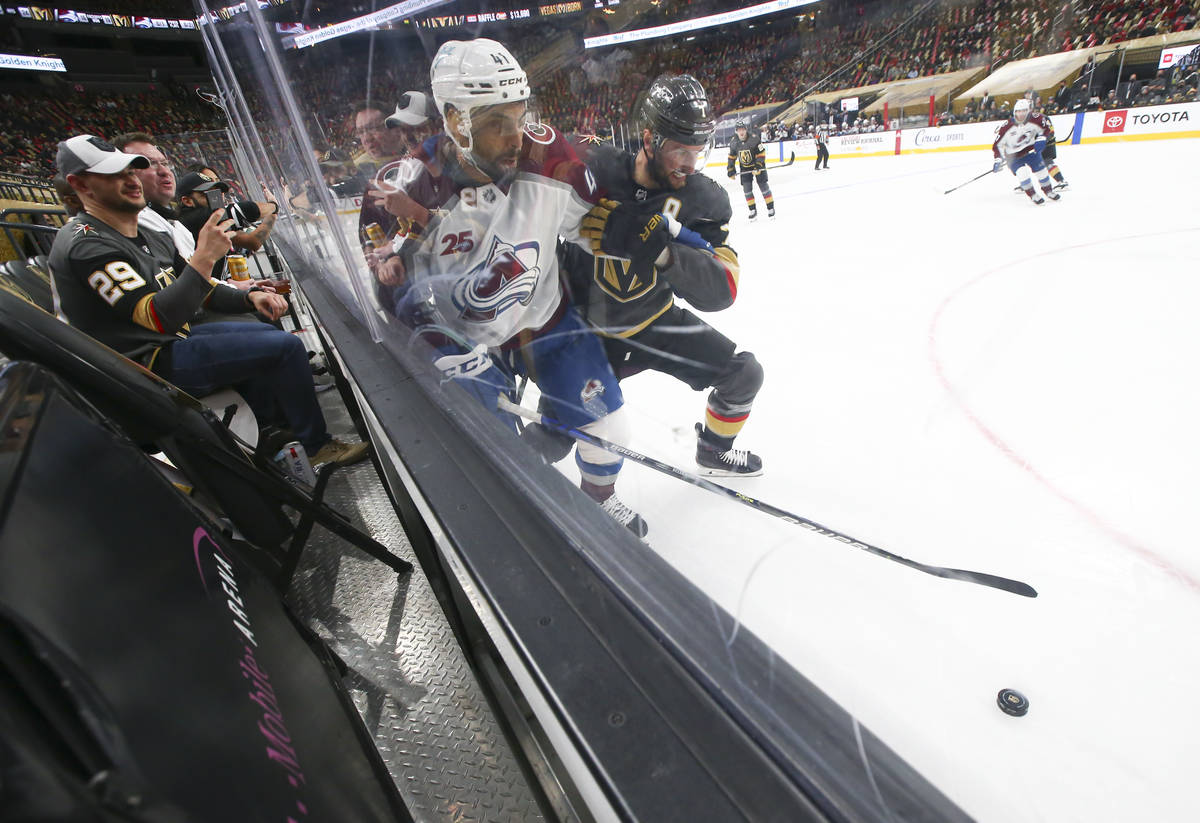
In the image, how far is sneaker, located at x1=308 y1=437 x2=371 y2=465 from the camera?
1.58 meters

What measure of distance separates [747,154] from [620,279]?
0.34 metres

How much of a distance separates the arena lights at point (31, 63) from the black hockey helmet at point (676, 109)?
19.7 m

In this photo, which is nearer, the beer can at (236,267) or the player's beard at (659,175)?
the player's beard at (659,175)

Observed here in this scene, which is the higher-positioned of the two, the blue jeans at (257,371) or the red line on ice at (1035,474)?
the blue jeans at (257,371)

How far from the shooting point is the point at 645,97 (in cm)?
66

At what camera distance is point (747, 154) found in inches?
39.6

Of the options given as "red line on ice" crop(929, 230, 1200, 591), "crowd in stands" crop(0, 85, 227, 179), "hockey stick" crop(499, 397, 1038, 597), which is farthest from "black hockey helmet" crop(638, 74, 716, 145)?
"crowd in stands" crop(0, 85, 227, 179)

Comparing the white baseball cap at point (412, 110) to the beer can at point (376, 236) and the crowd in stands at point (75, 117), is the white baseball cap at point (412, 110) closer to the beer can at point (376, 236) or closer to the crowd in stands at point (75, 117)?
the beer can at point (376, 236)

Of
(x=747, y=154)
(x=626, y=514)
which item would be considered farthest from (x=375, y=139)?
(x=626, y=514)

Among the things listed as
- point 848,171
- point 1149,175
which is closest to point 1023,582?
point 848,171

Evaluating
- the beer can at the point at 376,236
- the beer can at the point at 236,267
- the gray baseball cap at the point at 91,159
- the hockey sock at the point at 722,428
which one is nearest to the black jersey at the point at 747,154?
the hockey sock at the point at 722,428

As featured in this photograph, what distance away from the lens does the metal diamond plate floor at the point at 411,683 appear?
74 centimetres

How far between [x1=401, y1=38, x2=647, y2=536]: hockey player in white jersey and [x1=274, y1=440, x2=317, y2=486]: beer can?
2.04ft

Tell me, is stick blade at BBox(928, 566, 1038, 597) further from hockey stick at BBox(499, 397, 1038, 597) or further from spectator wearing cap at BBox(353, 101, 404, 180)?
spectator wearing cap at BBox(353, 101, 404, 180)
